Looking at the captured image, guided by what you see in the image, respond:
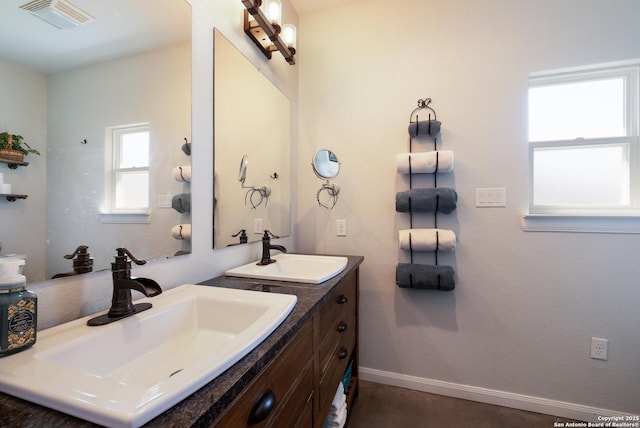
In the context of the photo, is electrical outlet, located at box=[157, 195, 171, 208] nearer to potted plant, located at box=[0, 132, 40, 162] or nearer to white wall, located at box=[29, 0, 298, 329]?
white wall, located at box=[29, 0, 298, 329]

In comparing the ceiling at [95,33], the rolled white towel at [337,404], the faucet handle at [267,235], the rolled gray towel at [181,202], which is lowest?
the rolled white towel at [337,404]

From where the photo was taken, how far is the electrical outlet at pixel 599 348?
4.76ft

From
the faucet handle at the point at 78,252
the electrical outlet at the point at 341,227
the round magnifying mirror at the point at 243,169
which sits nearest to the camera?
the faucet handle at the point at 78,252

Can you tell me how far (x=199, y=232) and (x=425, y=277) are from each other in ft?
4.10

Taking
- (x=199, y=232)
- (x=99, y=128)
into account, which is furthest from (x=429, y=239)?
(x=99, y=128)

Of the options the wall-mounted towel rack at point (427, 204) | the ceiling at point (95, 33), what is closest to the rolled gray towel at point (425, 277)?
the wall-mounted towel rack at point (427, 204)

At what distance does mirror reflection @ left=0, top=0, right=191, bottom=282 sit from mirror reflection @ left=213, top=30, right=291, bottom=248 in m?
0.19

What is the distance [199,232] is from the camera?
1.09m

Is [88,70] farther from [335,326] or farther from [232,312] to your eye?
[335,326]

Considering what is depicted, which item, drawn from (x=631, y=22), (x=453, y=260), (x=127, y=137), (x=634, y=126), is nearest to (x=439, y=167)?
(x=453, y=260)

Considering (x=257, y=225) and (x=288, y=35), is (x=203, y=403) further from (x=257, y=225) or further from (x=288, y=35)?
(x=288, y=35)

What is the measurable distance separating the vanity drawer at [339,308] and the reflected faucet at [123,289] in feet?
1.76

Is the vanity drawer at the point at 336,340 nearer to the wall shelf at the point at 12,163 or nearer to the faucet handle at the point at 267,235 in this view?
the faucet handle at the point at 267,235

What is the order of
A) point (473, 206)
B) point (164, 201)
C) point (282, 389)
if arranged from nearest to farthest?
point (282, 389), point (164, 201), point (473, 206)
